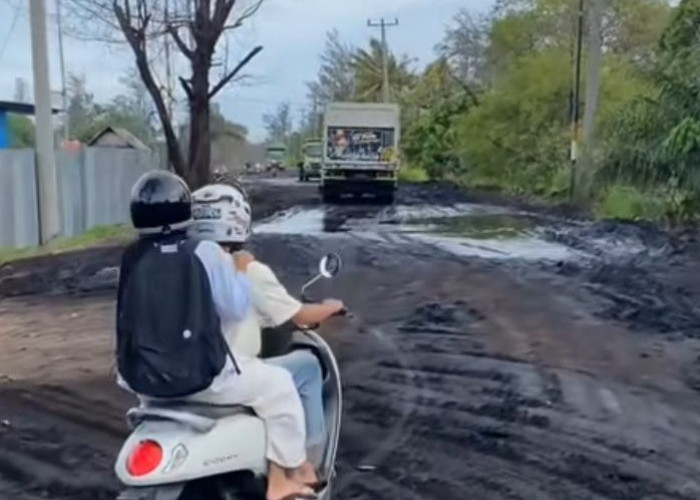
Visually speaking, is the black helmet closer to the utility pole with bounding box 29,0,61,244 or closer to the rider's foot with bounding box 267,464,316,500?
the rider's foot with bounding box 267,464,316,500

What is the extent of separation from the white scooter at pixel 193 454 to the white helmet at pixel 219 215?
65cm

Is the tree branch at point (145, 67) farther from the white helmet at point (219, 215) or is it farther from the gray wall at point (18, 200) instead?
the white helmet at point (219, 215)

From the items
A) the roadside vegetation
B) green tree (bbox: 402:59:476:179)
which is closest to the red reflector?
the roadside vegetation

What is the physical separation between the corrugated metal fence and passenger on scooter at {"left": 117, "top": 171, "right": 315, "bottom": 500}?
17079 millimetres

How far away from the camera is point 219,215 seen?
4496 mm

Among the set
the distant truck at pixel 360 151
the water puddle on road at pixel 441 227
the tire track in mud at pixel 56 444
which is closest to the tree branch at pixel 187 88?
the water puddle on road at pixel 441 227

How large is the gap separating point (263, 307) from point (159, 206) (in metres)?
0.59

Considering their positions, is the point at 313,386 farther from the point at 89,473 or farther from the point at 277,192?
the point at 277,192

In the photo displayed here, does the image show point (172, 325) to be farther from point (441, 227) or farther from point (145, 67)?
point (145, 67)

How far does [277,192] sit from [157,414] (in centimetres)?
4335

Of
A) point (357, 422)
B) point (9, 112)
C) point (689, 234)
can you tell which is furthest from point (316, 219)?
point (357, 422)

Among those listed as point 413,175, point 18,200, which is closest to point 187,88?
point 18,200

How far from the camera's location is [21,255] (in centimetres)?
2009

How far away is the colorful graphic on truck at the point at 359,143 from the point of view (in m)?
39.7
